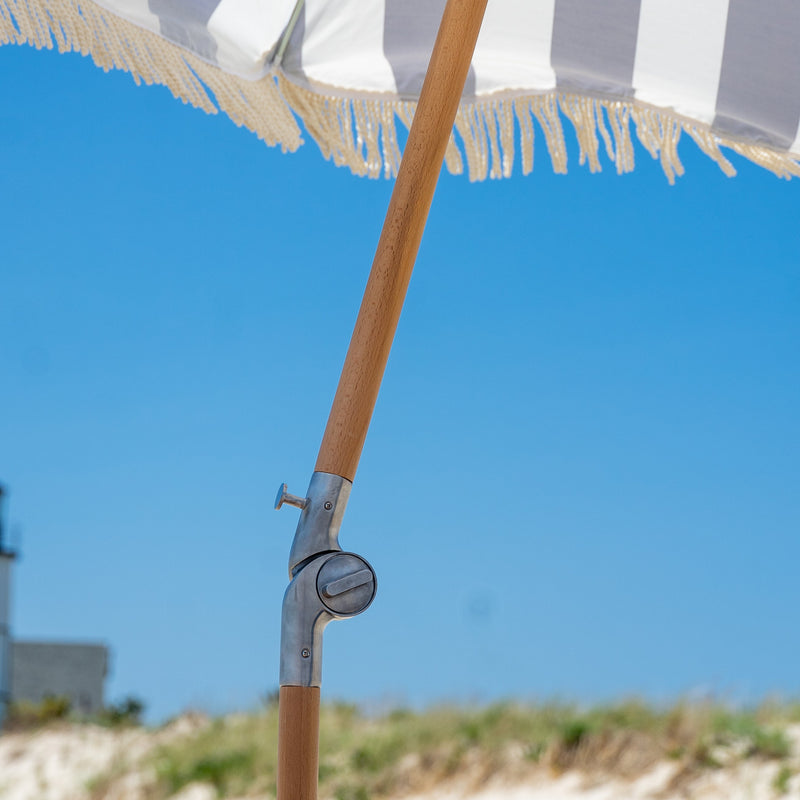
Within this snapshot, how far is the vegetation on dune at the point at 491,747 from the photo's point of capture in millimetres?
3822

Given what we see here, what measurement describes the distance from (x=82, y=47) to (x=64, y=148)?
66127 mm

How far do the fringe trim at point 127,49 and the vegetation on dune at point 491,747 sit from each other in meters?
3.09

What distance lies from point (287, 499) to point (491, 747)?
12.5 feet

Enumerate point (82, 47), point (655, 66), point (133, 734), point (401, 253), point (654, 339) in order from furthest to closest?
point (654, 339), point (133, 734), point (655, 66), point (82, 47), point (401, 253)

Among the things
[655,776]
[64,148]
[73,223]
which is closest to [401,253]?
[655,776]

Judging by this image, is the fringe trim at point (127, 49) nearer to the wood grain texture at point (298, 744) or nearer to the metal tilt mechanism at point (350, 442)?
the metal tilt mechanism at point (350, 442)

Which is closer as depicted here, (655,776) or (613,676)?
(655,776)

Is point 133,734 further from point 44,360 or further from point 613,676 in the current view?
point 44,360

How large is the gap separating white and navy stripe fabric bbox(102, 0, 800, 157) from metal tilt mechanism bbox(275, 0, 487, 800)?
0.39 metres

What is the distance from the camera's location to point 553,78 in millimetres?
1431

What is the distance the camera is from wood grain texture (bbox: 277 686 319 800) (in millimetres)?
864

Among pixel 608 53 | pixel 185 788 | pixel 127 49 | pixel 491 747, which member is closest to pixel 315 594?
pixel 127 49

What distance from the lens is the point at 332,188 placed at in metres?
67.1

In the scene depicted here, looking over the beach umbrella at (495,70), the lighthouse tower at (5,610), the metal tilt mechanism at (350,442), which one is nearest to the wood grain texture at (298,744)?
the metal tilt mechanism at (350,442)
